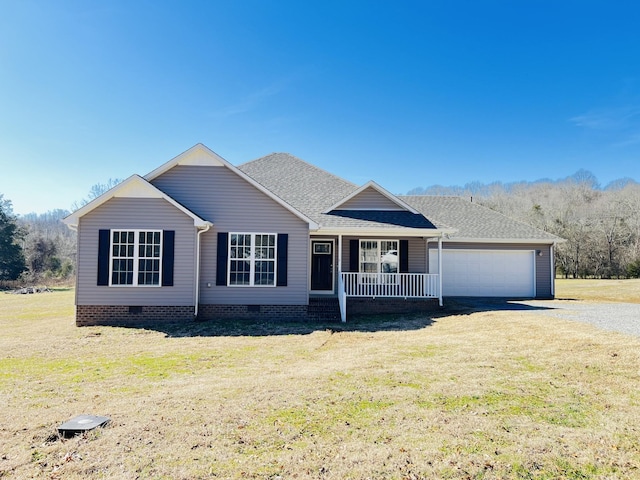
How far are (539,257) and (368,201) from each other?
30.7 ft

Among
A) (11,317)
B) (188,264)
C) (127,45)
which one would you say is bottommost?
(11,317)

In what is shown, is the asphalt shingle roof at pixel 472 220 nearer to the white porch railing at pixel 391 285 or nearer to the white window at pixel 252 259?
the white porch railing at pixel 391 285

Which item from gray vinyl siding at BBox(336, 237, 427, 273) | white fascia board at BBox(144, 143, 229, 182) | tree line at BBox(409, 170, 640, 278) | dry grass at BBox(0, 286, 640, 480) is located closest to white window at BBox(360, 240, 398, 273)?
gray vinyl siding at BBox(336, 237, 427, 273)

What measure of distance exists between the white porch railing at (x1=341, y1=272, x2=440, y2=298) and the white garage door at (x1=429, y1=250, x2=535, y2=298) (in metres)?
3.73

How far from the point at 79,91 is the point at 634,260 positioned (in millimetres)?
41214

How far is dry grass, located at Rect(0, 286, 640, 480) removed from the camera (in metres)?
3.42

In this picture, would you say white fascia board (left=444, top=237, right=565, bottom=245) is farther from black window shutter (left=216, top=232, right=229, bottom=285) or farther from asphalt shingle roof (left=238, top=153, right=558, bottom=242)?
black window shutter (left=216, top=232, right=229, bottom=285)

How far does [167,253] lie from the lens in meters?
11.6

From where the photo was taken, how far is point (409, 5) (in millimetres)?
14609

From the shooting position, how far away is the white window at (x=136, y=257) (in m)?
11.5

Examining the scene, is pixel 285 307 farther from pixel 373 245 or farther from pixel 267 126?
pixel 267 126

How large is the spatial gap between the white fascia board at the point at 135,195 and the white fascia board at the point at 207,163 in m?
0.79

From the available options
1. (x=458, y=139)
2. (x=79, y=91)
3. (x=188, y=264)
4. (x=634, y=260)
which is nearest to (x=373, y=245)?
(x=188, y=264)

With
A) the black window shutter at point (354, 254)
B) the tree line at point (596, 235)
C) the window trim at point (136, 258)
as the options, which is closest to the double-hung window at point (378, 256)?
the black window shutter at point (354, 254)
